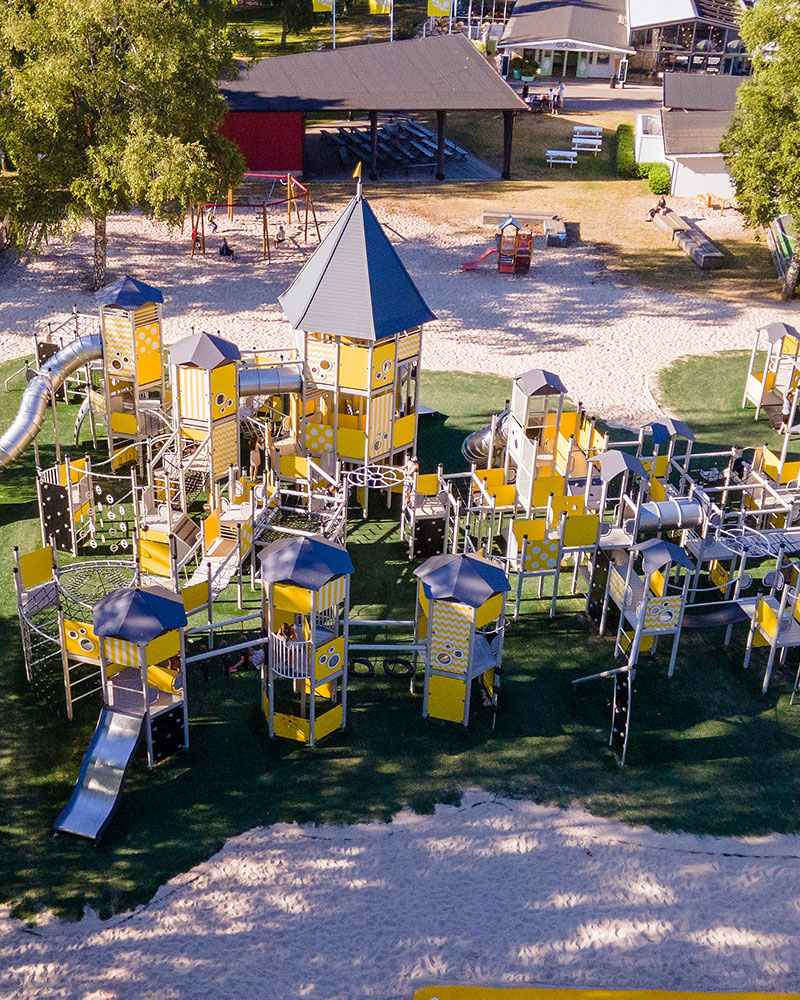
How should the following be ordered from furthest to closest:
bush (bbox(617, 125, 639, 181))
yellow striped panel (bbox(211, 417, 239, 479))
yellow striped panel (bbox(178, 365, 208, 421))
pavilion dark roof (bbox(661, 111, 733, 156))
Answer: bush (bbox(617, 125, 639, 181))
pavilion dark roof (bbox(661, 111, 733, 156))
yellow striped panel (bbox(211, 417, 239, 479))
yellow striped panel (bbox(178, 365, 208, 421))

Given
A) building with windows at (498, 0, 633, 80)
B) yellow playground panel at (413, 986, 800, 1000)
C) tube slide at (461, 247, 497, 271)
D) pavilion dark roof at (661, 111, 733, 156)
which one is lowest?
yellow playground panel at (413, 986, 800, 1000)

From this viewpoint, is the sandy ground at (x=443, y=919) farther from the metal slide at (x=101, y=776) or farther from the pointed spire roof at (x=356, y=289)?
the pointed spire roof at (x=356, y=289)

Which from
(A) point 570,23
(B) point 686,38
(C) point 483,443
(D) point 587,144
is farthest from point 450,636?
(B) point 686,38

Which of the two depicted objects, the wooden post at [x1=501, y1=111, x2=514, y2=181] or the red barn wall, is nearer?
the red barn wall

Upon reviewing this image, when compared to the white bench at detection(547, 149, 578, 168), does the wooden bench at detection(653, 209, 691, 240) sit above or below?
below

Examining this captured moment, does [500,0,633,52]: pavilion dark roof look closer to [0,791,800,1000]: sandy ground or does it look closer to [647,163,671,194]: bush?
[647,163,671,194]: bush

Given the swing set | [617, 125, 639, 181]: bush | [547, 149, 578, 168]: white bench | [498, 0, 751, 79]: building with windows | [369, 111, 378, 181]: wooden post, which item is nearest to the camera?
the swing set

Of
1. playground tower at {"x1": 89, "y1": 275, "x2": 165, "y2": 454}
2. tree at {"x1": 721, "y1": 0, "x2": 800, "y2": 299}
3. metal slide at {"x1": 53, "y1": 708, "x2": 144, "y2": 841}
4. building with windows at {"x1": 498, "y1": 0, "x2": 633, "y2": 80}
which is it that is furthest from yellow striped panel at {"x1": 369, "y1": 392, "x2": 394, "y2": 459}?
building with windows at {"x1": 498, "y1": 0, "x2": 633, "y2": 80}
